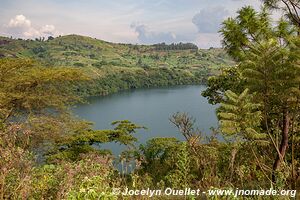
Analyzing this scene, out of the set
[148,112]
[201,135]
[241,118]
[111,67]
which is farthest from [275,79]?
[111,67]

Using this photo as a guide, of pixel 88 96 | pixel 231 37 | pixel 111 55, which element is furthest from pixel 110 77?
pixel 231 37

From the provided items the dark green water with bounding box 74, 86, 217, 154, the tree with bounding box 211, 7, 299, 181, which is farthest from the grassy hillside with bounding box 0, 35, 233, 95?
the tree with bounding box 211, 7, 299, 181

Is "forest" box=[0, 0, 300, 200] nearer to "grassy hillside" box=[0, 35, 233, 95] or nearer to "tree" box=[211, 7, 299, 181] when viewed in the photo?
"tree" box=[211, 7, 299, 181]

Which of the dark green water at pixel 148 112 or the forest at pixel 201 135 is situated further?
the dark green water at pixel 148 112

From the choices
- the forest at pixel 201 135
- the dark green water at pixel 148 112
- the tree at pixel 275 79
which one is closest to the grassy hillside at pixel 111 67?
the dark green water at pixel 148 112

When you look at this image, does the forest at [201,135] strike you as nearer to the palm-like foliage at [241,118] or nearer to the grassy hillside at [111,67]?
the palm-like foliage at [241,118]

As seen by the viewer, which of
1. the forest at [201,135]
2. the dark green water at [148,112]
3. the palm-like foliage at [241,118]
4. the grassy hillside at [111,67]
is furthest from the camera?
the grassy hillside at [111,67]

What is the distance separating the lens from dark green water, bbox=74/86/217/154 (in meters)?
58.2

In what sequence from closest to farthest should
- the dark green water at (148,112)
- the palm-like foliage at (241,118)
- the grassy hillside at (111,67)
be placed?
the palm-like foliage at (241,118) → the dark green water at (148,112) → the grassy hillside at (111,67)

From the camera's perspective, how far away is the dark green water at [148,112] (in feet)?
191

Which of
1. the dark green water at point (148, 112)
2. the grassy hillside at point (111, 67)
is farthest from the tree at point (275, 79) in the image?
the grassy hillside at point (111, 67)

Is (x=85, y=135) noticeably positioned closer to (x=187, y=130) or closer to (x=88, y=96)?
(x=187, y=130)

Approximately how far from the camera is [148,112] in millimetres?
79000

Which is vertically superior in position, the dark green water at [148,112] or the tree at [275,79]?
the tree at [275,79]
